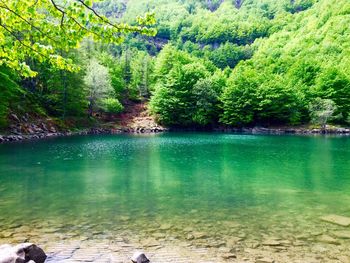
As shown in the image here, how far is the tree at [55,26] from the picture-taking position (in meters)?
5.38

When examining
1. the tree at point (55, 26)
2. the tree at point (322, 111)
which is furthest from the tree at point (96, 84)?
the tree at point (55, 26)

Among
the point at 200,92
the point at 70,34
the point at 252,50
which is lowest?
the point at 70,34

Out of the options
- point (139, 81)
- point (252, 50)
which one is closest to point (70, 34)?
point (139, 81)

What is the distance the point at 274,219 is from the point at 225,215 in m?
1.97

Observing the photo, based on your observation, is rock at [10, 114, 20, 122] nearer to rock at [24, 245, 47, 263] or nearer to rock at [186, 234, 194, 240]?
rock at [24, 245, 47, 263]

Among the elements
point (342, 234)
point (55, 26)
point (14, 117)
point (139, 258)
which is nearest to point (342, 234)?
point (342, 234)

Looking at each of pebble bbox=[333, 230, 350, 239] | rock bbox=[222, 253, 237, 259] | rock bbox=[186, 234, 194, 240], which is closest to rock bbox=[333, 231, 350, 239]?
pebble bbox=[333, 230, 350, 239]

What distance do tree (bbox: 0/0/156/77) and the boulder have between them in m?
4.92

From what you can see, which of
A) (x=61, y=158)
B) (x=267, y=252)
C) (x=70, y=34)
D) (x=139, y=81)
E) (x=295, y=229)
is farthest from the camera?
(x=139, y=81)

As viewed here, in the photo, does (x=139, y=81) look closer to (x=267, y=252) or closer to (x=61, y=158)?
(x=61, y=158)

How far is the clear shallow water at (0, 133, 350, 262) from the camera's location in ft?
39.3

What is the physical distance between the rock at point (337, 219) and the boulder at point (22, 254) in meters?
10.5

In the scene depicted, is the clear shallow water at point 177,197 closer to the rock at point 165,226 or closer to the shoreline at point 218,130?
the rock at point 165,226

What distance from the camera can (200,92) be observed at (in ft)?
249
